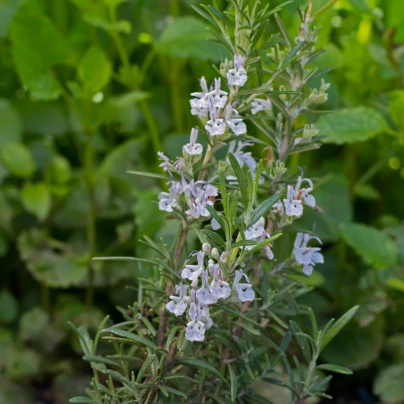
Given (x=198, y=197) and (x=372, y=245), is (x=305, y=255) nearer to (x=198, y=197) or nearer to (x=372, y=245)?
(x=198, y=197)

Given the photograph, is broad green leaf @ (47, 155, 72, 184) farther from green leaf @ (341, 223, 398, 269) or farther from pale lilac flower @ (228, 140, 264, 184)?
pale lilac flower @ (228, 140, 264, 184)

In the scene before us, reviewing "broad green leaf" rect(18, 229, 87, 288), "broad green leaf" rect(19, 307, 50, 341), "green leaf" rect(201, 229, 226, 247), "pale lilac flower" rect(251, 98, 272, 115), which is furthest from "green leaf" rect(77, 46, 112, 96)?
"green leaf" rect(201, 229, 226, 247)

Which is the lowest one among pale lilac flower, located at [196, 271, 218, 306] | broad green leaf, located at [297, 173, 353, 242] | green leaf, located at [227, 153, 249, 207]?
broad green leaf, located at [297, 173, 353, 242]

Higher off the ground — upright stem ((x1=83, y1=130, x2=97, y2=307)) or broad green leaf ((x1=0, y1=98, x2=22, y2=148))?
broad green leaf ((x1=0, y1=98, x2=22, y2=148))

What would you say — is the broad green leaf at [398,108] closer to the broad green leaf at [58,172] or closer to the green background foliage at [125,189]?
the green background foliage at [125,189]

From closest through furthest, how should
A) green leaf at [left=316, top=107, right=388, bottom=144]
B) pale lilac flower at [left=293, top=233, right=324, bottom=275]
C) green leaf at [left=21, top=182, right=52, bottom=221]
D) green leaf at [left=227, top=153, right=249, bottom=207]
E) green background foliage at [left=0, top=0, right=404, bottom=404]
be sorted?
green leaf at [left=227, top=153, right=249, bottom=207], pale lilac flower at [left=293, top=233, right=324, bottom=275], green leaf at [left=316, top=107, right=388, bottom=144], green background foliage at [left=0, top=0, right=404, bottom=404], green leaf at [left=21, top=182, right=52, bottom=221]

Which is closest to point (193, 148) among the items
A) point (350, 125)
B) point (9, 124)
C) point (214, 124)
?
point (214, 124)
